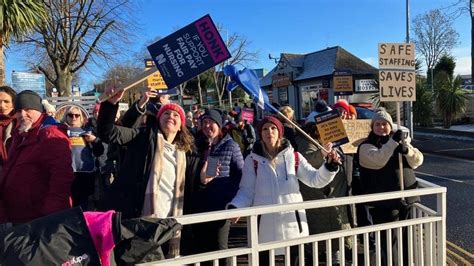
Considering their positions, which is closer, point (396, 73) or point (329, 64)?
point (396, 73)

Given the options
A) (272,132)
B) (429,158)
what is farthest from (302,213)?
(429,158)

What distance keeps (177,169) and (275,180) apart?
2.62ft

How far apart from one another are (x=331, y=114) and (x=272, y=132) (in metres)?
0.78

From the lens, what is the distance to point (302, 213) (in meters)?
3.55

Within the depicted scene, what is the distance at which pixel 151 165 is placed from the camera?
317 cm

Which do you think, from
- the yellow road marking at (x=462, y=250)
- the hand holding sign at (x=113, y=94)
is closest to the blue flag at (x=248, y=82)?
the hand holding sign at (x=113, y=94)

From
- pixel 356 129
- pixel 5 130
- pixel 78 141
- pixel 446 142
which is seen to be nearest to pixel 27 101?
pixel 5 130

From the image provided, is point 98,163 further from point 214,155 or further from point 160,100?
point 214,155

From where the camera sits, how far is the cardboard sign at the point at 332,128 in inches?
158

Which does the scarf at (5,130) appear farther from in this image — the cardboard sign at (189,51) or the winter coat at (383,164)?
the winter coat at (383,164)

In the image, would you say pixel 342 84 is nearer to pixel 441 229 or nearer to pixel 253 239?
pixel 441 229

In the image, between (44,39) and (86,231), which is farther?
(44,39)

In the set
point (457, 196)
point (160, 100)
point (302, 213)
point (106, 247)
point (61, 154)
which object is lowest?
point (457, 196)

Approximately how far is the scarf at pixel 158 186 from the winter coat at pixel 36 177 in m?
0.55
